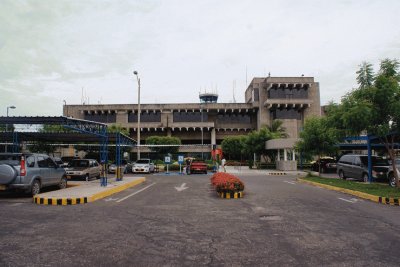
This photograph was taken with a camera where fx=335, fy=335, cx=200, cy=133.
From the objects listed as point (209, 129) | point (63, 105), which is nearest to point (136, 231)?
point (209, 129)

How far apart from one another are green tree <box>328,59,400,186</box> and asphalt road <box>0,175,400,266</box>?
4.63 meters

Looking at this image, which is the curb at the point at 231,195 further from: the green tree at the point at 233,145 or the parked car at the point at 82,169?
the green tree at the point at 233,145

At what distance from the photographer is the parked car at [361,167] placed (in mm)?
18750

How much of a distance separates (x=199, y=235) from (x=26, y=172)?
Answer: 8535 mm

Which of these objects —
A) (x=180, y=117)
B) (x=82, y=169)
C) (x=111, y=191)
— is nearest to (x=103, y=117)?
(x=180, y=117)

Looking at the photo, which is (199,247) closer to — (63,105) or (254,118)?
(254,118)

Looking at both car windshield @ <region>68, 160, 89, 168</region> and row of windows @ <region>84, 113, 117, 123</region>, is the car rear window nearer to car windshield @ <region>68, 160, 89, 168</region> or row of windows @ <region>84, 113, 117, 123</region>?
car windshield @ <region>68, 160, 89, 168</region>

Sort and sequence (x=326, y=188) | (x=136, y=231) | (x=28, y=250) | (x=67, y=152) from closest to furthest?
1. (x=28, y=250)
2. (x=136, y=231)
3. (x=326, y=188)
4. (x=67, y=152)

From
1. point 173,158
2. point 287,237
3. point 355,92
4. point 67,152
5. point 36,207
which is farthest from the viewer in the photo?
point 67,152

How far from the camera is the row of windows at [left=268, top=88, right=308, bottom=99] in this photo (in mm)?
52688

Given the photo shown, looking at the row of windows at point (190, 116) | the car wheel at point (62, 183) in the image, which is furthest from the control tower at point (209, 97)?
the car wheel at point (62, 183)

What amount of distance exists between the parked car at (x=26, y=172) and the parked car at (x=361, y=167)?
17.0 meters

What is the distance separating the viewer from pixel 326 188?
17703 millimetres

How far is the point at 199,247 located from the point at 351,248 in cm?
262
